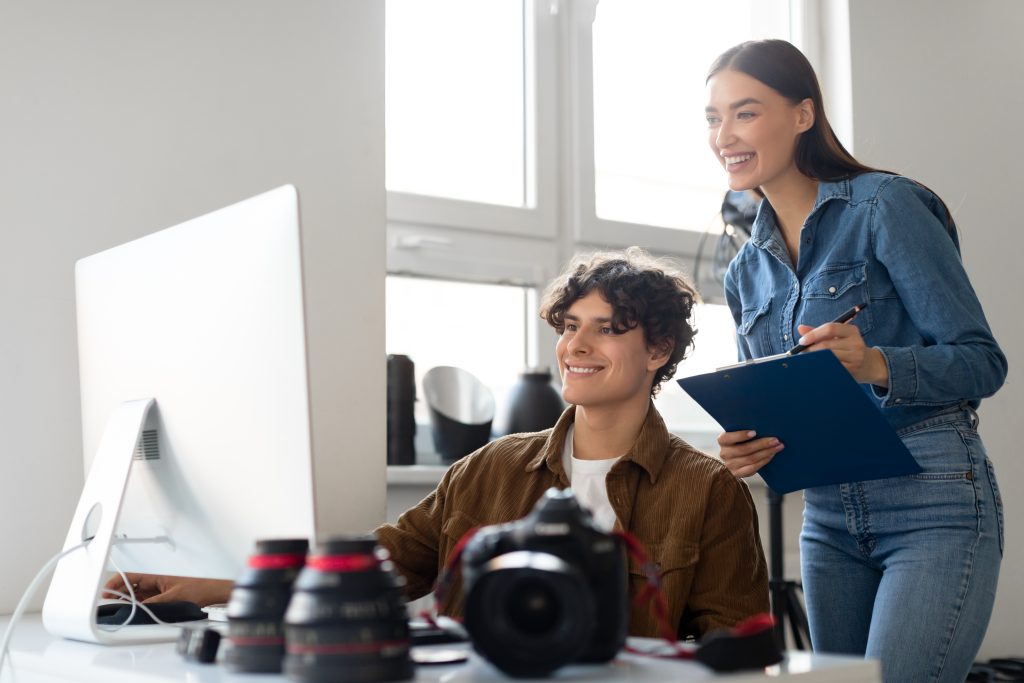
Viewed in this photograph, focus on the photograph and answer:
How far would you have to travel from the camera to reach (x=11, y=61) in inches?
70.3

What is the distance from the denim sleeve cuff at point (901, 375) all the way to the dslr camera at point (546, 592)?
749 millimetres

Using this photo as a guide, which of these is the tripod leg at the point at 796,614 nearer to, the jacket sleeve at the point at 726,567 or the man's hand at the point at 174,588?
the jacket sleeve at the point at 726,567

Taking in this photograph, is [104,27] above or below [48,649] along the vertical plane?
above

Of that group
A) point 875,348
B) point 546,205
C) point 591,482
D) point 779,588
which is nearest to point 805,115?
point 875,348

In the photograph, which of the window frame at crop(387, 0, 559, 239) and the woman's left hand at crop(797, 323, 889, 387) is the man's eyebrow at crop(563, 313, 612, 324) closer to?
the woman's left hand at crop(797, 323, 889, 387)

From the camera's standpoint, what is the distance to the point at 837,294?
1598 millimetres

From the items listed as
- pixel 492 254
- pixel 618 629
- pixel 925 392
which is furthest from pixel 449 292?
pixel 618 629

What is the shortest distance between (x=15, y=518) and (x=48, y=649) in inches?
25.3

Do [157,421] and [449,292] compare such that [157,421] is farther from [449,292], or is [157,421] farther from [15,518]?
[449,292]

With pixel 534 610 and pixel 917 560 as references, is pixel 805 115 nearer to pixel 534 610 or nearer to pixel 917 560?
pixel 917 560

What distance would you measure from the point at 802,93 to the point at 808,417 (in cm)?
55

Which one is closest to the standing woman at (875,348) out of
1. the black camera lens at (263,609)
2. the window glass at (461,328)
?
the black camera lens at (263,609)

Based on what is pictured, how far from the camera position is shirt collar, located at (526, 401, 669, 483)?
1.64 metres

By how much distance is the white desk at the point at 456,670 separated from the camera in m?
0.83
